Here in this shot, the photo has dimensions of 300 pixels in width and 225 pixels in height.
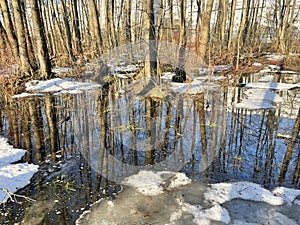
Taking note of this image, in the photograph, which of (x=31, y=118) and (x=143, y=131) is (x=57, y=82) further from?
(x=143, y=131)

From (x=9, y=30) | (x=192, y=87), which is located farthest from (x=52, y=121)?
(x=9, y=30)

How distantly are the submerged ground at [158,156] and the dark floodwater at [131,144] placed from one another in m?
0.02

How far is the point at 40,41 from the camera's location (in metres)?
9.67

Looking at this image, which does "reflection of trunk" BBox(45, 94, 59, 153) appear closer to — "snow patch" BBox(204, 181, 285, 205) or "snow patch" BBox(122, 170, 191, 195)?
"snow patch" BBox(122, 170, 191, 195)

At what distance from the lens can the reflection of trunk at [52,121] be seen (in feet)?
15.5

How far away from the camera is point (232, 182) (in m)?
3.48

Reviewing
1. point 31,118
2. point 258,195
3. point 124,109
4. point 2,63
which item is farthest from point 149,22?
point 258,195

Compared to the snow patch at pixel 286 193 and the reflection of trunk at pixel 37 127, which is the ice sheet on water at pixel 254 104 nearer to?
the snow patch at pixel 286 193

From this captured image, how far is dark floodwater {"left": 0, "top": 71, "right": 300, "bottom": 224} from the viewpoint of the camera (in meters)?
3.38

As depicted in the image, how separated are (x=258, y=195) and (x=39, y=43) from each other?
31.2ft

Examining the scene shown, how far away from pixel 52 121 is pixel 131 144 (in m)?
2.41

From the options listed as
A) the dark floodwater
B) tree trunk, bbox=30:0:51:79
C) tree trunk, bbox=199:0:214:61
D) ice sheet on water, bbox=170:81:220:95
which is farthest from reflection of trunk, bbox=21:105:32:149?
tree trunk, bbox=199:0:214:61

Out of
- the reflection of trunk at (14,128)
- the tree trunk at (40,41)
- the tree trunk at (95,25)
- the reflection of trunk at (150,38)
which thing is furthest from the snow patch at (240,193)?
the tree trunk at (95,25)

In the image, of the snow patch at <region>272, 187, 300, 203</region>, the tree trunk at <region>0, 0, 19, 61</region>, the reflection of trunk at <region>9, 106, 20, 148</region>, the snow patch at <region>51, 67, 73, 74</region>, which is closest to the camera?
the snow patch at <region>272, 187, 300, 203</region>
